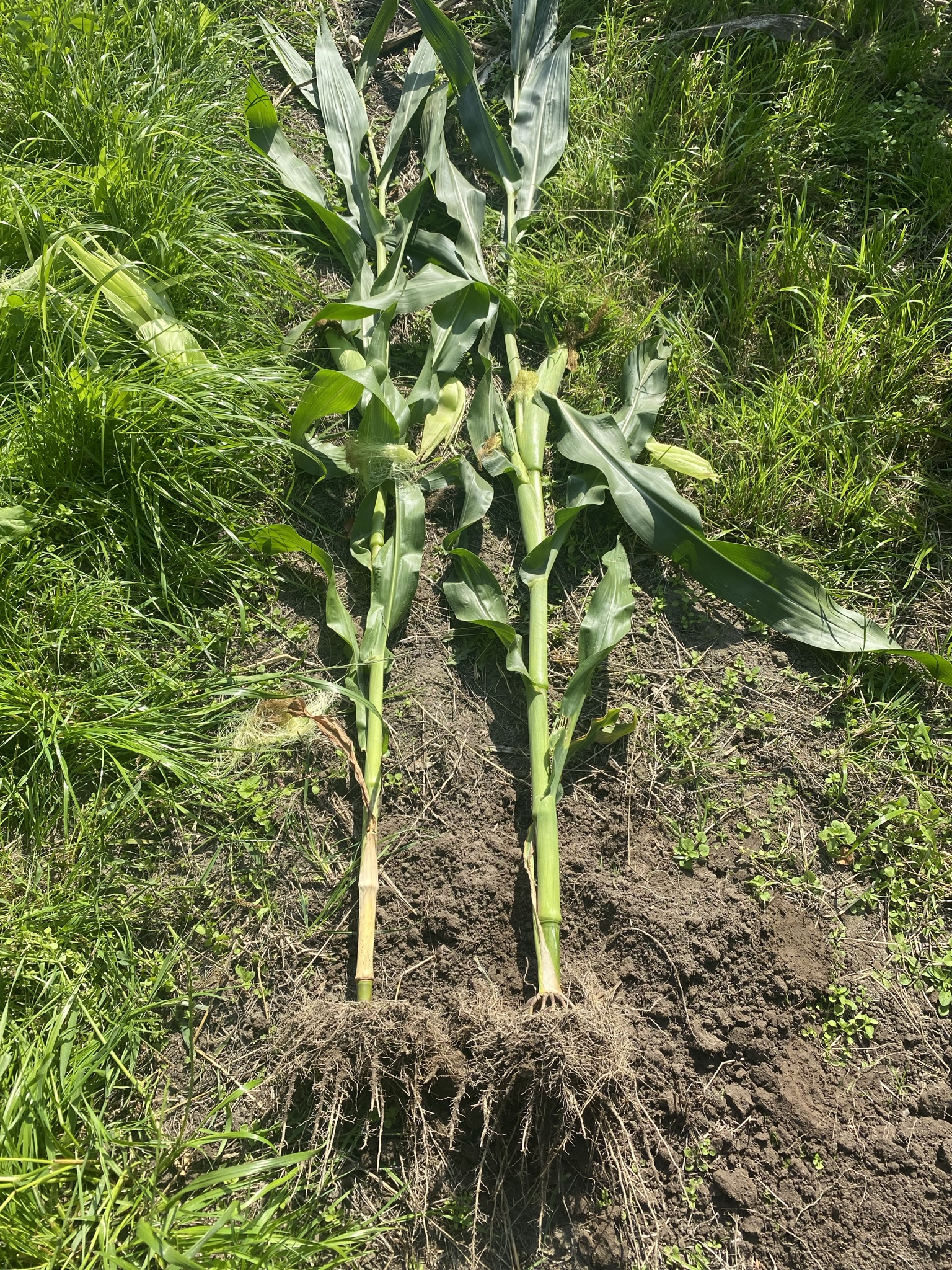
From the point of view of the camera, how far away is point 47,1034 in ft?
6.38

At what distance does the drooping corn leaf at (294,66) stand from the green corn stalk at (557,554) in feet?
1.55

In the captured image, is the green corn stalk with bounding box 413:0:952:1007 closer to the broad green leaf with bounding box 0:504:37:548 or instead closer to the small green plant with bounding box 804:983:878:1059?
the small green plant with bounding box 804:983:878:1059

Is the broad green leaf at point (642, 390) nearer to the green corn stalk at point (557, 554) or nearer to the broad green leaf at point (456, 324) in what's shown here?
the green corn stalk at point (557, 554)

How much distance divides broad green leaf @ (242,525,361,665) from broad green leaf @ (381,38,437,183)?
127cm

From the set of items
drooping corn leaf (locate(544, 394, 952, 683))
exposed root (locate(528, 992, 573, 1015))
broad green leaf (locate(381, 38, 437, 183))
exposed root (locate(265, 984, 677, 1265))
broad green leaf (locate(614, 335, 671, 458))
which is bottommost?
exposed root (locate(265, 984, 677, 1265))

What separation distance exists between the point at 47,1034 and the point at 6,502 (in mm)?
1256

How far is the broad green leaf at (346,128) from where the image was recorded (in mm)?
2775

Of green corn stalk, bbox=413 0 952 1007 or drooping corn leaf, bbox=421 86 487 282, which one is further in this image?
drooping corn leaf, bbox=421 86 487 282

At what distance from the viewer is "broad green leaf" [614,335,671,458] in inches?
99.6

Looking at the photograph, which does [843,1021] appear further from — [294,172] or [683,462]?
[294,172]

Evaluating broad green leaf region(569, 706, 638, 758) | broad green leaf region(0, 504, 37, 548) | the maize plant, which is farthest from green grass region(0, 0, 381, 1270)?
broad green leaf region(569, 706, 638, 758)

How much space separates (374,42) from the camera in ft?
9.86

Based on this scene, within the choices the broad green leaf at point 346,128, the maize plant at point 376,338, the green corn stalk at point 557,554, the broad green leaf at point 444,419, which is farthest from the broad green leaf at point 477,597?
the broad green leaf at point 346,128

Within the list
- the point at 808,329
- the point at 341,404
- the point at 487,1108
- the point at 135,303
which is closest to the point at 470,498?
the point at 341,404
